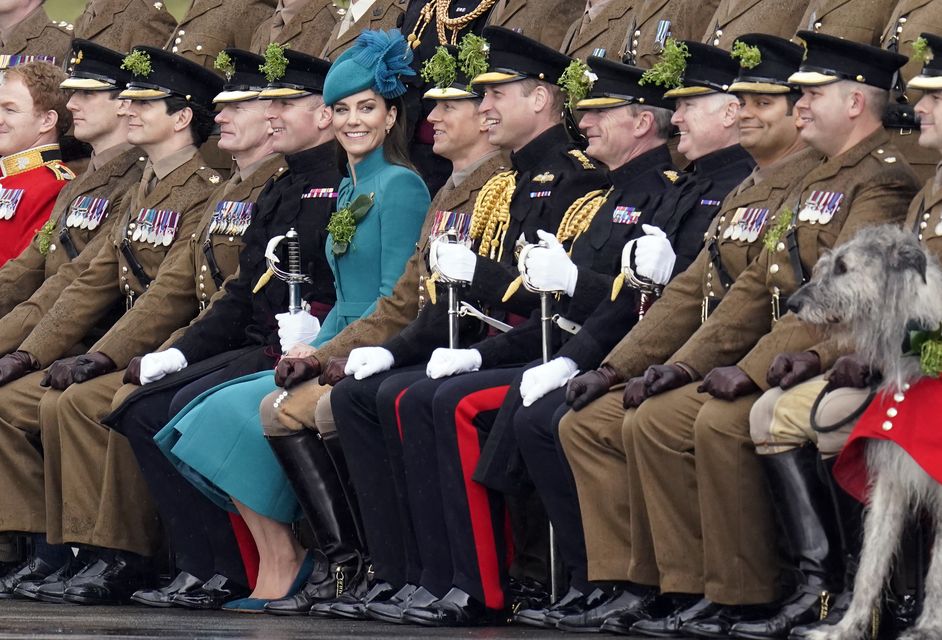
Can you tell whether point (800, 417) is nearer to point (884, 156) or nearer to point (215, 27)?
point (884, 156)

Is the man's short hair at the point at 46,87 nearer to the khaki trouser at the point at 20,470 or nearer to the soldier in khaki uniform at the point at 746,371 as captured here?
the khaki trouser at the point at 20,470

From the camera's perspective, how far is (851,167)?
6.75 meters

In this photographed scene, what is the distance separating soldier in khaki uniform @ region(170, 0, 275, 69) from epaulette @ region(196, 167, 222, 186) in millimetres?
1075

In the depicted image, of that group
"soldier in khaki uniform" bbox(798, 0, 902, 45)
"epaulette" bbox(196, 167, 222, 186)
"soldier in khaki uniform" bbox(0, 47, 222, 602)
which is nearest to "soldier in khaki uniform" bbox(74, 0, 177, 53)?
"soldier in khaki uniform" bbox(0, 47, 222, 602)

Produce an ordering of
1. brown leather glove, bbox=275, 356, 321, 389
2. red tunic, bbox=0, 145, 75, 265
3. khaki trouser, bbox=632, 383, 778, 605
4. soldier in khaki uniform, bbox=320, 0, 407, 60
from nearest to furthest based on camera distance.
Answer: khaki trouser, bbox=632, 383, 778, 605, brown leather glove, bbox=275, 356, 321, 389, soldier in khaki uniform, bbox=320, 0, 407, 60, red tunic, bbox=0, 145, 75, 265

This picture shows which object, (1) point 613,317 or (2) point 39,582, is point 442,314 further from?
(2) point 39,582

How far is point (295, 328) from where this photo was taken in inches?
332

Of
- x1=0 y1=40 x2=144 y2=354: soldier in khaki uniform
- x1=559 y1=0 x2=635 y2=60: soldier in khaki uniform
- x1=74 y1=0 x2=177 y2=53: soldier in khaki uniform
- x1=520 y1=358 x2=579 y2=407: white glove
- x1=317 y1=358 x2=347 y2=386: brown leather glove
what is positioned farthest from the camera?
x1=74 y1=0 x2=177 y2=53: soldier in khaki uniform

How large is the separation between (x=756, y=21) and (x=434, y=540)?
90.2 inches

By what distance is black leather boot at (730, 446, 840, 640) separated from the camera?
6.25 metres

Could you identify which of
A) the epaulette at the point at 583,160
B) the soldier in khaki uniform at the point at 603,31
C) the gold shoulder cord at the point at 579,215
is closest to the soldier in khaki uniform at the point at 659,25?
the soldier in khaki uniform at the point at 603,31

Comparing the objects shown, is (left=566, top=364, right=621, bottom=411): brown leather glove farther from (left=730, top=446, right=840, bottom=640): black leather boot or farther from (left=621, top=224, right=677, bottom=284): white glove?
(left=730, top=446, right=840, bottom=640): black leather boot

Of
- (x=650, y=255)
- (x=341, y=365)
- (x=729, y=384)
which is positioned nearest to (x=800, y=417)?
(x=729, y=384)

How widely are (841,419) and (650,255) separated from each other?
1.25m
